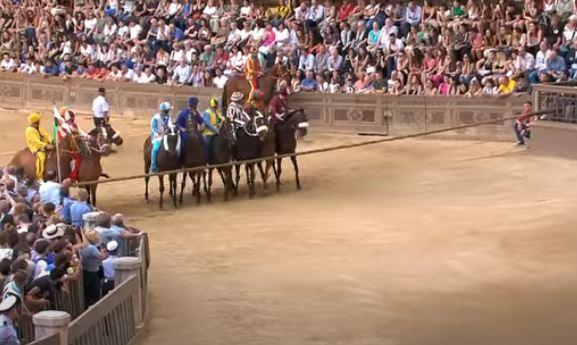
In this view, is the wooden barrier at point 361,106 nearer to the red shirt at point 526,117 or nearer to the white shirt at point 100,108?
the red shirt at point 526,117

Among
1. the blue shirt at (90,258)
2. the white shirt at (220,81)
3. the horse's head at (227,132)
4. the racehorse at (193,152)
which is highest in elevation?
the white shirt at (220,81)

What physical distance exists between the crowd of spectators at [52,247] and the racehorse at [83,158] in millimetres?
3797

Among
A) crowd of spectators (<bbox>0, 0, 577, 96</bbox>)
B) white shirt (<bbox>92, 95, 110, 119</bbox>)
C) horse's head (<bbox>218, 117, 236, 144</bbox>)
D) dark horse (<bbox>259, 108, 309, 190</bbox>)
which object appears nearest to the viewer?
horse's head (<bbox>218, 117, 236, 144</bbox>)

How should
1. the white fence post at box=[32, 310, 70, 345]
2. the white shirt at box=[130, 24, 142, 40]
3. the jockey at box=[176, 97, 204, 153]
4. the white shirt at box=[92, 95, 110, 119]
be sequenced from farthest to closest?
the white shirt at box=[130, 24, 142, 40] → the white shirt at box=[92, 95, 110, 119] → the jockey at box=[176, 97, 204, 153] → the white fence post at box=[32, 310, 70, 345]

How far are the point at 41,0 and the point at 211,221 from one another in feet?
70.1

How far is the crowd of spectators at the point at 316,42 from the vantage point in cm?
2841

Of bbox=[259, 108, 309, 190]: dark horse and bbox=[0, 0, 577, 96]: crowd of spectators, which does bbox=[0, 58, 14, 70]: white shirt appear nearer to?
bbox=[0, 0, 577, 96]: crowd of spectators

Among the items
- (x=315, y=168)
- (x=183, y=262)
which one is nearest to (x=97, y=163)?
(x=183, y=262)

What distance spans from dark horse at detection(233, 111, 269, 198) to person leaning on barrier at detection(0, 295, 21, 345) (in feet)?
39.0

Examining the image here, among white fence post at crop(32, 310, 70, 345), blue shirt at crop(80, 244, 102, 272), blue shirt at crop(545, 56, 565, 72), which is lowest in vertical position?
white fence post at crop(32, 310, 70, 345)

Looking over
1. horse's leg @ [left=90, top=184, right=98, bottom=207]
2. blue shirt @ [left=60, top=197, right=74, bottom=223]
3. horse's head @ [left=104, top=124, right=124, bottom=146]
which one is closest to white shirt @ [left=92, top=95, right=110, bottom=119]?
horse's head @ [left=104, top=124, right=124, bottom=146]

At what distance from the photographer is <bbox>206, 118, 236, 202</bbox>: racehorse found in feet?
75.1

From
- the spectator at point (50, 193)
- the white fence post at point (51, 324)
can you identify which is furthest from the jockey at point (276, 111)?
the white fence post at point (51, 324)

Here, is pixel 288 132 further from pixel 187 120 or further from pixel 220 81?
pixel 220 81
